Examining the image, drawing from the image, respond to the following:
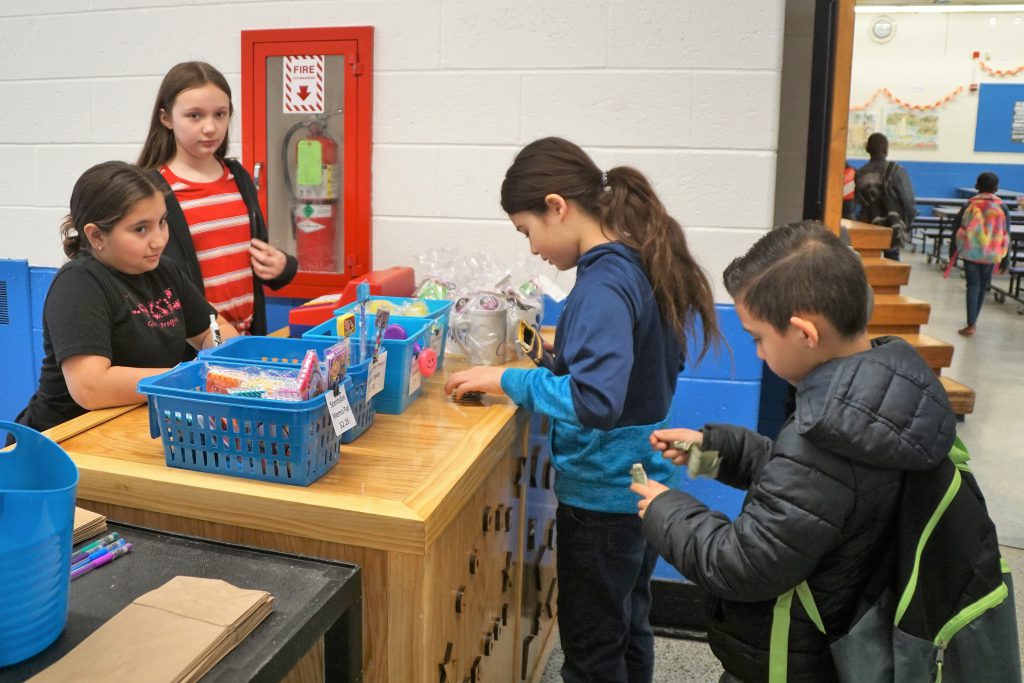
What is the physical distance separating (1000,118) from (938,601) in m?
13.7

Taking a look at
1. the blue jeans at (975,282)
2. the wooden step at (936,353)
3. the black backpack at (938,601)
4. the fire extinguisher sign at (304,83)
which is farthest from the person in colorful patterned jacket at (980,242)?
the black backpack at (938,601)

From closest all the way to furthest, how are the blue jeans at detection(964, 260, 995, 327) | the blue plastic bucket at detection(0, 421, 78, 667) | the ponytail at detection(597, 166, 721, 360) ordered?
1. the blue plastic bucket at detection(0, 421, 78, 667)
2. the ponytail at detection(597, 166, 721, 360)
3. the blue jeans at detection(964, 260, 995, 327)

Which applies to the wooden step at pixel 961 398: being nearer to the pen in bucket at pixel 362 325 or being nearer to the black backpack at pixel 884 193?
the pen in bucket at pixel 362 325

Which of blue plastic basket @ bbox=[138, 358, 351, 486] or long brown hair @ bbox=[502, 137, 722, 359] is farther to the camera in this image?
long brown hair @ bbox=[502, 137, 722, 359]

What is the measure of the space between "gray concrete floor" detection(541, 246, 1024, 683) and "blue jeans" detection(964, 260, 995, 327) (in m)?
0.27

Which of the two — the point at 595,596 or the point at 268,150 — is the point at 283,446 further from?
the point at 268,150

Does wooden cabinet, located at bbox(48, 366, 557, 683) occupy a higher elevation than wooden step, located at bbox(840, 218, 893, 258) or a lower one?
lower

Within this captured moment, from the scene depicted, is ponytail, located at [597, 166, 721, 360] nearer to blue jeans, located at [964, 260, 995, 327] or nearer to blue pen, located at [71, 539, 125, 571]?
blue pen, located at [71, 539, 125, 571]

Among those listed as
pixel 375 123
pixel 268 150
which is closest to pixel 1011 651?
pixel 375 123

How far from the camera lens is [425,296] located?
232 cm

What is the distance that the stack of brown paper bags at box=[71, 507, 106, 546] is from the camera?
1264mm

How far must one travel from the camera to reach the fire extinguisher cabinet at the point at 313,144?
265 cm

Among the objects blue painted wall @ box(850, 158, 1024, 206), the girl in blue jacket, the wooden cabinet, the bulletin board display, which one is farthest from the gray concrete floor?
the bulletin board display

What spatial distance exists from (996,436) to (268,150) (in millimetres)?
4300
